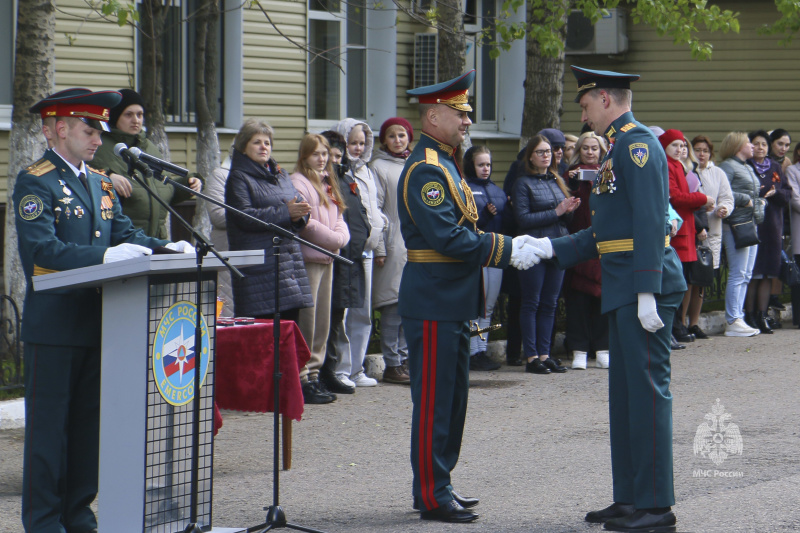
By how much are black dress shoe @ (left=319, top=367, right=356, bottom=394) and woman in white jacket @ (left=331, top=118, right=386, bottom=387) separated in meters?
0.10

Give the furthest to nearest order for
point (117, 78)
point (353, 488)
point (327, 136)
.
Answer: point (117, 78), point (327, 136), point (353, 488)

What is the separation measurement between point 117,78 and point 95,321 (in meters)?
Answer: 9.39

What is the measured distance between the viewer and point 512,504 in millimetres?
5777

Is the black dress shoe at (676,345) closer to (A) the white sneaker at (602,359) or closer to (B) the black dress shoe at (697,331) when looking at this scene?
(B) the black dress shoe at (697,331)

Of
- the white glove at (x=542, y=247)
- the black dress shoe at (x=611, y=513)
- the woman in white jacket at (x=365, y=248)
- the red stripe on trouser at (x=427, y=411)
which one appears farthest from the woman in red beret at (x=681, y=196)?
the red stripe on trouser at (x=427, y=411)

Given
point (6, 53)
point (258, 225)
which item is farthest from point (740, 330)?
point (6, 53)

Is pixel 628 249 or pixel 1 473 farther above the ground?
pixel 628 249

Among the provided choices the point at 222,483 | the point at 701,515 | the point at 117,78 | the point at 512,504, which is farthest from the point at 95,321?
the point at 117,78

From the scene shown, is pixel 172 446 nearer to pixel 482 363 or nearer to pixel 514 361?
pixel 482 363

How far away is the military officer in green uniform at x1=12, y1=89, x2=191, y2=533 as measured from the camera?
188 inches

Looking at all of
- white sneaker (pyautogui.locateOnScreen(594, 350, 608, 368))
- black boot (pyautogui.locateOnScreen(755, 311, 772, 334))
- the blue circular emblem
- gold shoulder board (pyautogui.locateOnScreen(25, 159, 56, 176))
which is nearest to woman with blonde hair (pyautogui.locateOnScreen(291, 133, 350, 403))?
white sneaker (pyautogui.locateOnScreen(594, 350, 608, 368))

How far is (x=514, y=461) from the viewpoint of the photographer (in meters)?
6.78

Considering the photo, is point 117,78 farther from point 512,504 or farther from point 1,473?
point 512,504

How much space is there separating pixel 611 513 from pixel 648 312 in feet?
3.21
